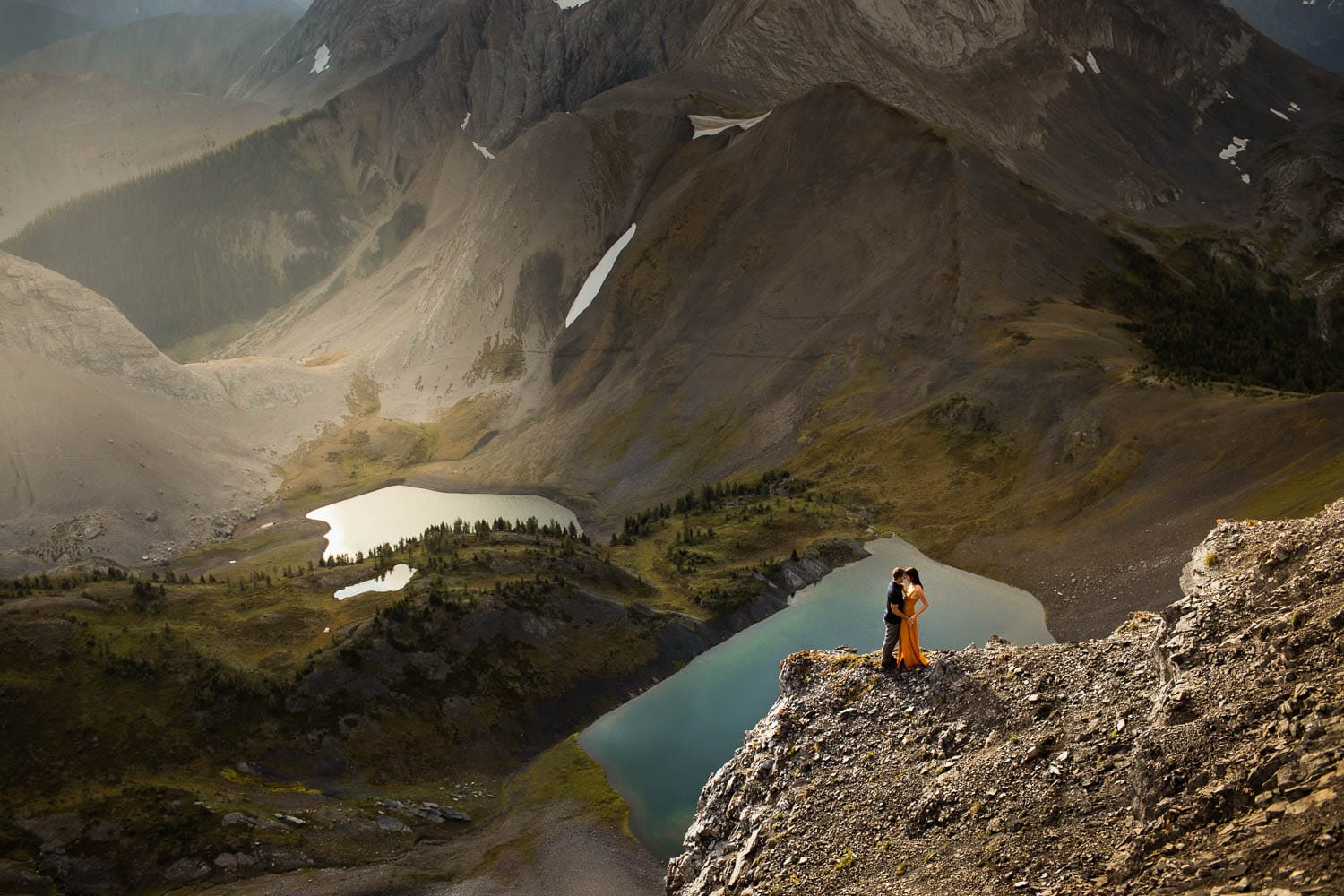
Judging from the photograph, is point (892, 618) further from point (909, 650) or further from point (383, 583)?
point (383, 583)

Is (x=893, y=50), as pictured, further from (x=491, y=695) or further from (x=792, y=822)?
(x=792, y=822)

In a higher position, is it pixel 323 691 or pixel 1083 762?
pixel 323 691

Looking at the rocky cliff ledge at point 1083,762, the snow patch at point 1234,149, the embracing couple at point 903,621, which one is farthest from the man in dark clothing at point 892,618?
the snow patch at point 1234,149

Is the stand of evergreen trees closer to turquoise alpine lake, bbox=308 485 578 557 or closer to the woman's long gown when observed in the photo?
turquoise alpine lake, bbox=308 485 578 557

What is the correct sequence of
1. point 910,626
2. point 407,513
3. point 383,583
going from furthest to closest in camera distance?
point 407,513
point 383,583
point 910,626

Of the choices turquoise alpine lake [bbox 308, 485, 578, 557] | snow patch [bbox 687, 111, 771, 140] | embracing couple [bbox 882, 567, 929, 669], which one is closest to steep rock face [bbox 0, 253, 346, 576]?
turquoise alpine lake [bbox 308, 485, 578, 557]

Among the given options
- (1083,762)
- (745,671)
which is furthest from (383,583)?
(1083,762)
